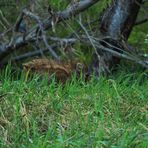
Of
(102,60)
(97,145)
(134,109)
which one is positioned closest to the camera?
(97,145)

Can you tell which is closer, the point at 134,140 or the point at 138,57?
the point at 134,140

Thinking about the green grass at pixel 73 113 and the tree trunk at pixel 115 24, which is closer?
the green grass at pixel 73 113

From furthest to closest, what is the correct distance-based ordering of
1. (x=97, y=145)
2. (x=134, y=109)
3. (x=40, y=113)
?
(x=134, y=109) → (x=40, y=113) → (x=97, y=145)

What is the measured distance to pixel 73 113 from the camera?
4.47 meters

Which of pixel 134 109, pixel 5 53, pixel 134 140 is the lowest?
pixel 5 53

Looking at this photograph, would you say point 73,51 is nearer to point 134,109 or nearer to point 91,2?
point 91,2

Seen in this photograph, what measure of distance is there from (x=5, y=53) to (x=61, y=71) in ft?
5.27

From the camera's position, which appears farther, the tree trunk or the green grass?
the tree trunk

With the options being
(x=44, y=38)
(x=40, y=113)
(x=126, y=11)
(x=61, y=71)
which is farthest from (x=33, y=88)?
(x=126, y=11)

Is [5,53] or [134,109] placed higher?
[134,109]

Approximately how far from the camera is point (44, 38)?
6516 millimetres

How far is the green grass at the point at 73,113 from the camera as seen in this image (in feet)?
12.3

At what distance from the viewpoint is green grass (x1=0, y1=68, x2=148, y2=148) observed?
3760 mm

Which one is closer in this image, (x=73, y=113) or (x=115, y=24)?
(x=73, y=113)
